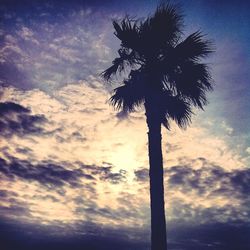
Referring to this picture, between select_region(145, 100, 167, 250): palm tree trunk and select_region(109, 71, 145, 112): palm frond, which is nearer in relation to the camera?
select_region(145, 100, 167, 250): palm tree trunk

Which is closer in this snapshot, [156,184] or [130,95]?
[156,184]

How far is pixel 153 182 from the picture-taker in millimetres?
9141

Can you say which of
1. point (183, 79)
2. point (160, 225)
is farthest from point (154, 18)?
point (160, 225)

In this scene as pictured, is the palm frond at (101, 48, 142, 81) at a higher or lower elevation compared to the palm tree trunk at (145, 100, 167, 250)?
higher

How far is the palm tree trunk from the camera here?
337 inches

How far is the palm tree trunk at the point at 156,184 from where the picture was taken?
8560mm

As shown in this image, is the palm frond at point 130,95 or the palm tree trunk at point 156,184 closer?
the palm tree trunk at point 156,184

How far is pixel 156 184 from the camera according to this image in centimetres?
910

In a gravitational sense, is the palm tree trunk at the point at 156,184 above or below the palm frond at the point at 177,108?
below

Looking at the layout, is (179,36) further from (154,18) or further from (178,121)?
(178,121)

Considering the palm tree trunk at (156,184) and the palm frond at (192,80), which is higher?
the palm frond at (192,80)

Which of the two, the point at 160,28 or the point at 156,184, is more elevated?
the point at 160,28

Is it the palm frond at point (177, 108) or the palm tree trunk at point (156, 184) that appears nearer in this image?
the palm tree trunk at point (156, 184)

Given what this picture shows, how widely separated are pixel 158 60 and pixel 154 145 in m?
3.44
